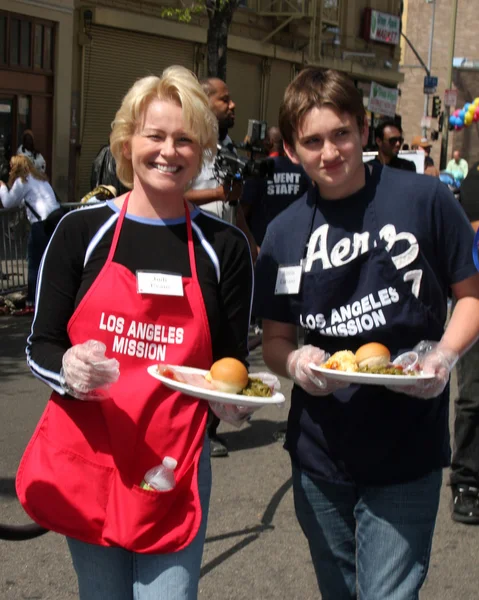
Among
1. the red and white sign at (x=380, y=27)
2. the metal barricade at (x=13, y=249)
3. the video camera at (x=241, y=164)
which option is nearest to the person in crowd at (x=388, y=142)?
the video camera at (x=241, y=164)

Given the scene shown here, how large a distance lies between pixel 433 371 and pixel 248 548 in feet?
8.21

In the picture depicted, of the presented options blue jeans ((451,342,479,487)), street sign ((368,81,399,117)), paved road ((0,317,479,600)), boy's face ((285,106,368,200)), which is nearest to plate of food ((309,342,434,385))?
boy's face ((285,106,368,200))

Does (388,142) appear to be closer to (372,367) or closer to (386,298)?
(386,298)

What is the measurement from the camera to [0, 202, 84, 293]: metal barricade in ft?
38.8

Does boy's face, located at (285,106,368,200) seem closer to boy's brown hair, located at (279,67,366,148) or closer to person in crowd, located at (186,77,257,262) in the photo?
boy's brown hair, located at (279,67,366,148)

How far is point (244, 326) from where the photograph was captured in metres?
2.86

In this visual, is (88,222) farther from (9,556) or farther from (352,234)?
(9,556)

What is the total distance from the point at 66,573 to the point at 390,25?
34024 millimetres

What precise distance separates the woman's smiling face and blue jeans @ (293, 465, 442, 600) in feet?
3.20

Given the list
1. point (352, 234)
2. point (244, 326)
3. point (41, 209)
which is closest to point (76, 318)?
point (244, 326)

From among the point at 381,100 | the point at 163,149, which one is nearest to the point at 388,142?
the point at 163,149

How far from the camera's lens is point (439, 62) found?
53.1 metres

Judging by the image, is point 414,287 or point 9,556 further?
point 9,556

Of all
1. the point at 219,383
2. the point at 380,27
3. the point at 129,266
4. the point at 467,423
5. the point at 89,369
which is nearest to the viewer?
the point at 89,369
